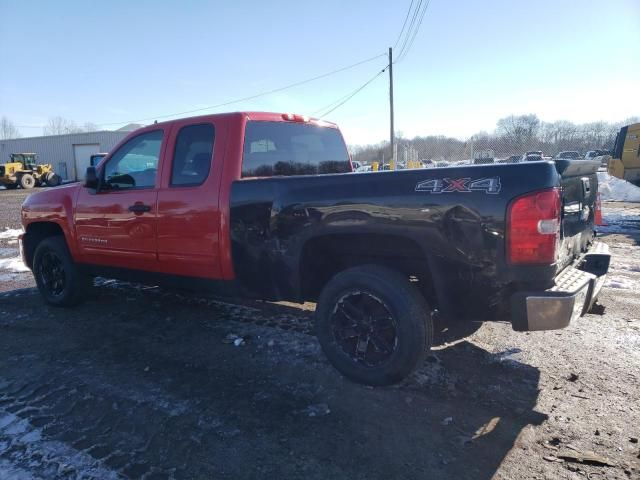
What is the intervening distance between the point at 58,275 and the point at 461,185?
15.7ft

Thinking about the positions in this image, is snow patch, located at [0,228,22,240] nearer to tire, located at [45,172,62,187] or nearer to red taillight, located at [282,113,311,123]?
red taillight, located at [282,113,311,123]

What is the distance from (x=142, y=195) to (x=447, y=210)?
2.84m

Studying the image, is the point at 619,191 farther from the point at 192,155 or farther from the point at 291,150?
the point at 192,155

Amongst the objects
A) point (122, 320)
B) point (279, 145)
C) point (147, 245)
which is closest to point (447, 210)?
point (279, 145)

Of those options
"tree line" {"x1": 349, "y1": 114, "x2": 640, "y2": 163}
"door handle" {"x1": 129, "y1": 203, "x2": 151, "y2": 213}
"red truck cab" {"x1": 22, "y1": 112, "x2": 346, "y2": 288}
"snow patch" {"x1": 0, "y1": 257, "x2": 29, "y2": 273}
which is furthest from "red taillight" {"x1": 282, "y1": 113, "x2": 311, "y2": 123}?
"tree line" {"x1": 349, "y1": 114, "x2": 640, "y2": 163}

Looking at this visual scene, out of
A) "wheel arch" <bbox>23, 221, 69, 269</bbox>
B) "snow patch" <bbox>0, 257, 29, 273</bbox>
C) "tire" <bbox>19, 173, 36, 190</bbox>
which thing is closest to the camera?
"wheel arch" <bbox>23, 221, 69, 269</bbox>

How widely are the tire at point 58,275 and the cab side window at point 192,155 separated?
6.69 feet

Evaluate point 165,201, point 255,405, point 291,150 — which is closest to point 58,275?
point 165,201

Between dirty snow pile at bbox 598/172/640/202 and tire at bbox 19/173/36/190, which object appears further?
tire at bbox 19/173/36/190

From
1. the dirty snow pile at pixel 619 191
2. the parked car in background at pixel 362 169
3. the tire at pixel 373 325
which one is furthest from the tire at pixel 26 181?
the tire at pixel 373 325

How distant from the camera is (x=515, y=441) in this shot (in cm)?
249

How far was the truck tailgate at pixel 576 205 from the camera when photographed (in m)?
2.83

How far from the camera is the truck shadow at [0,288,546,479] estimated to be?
2.39 meters

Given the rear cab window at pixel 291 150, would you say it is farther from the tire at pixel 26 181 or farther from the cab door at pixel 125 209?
the tire at pixel 26 181
